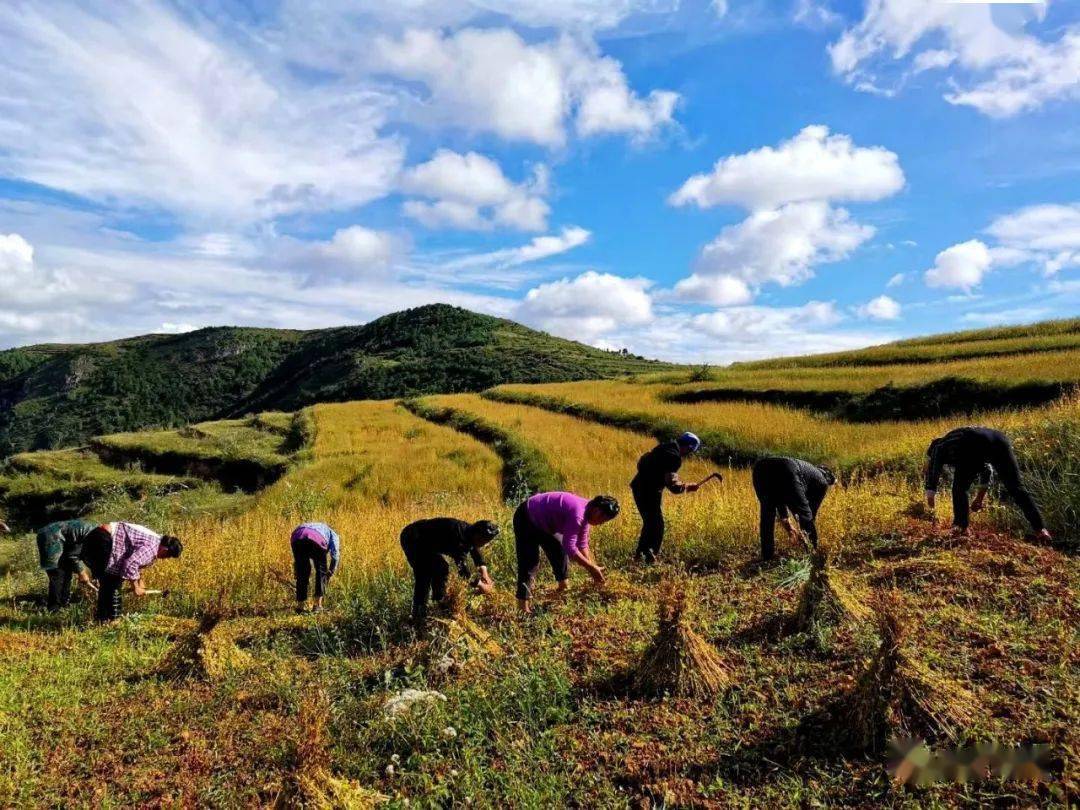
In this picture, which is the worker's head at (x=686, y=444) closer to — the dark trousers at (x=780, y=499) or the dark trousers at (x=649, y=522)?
the dark trousers at (x=649, y=522)

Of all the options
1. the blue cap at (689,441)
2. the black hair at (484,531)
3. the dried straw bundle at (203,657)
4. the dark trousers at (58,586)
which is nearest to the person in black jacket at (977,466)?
the blue cap at (689,441)

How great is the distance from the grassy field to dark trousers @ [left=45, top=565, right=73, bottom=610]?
0.33 meters

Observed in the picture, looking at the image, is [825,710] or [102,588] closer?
[825,710]

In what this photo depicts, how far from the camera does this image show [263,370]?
129m

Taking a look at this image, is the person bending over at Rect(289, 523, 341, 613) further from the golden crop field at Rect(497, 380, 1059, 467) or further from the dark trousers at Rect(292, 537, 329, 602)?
the golden crop field at Rect(497, 380, 1059, 467)

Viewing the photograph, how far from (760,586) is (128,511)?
52.0 feet

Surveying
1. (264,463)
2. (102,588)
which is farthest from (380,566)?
(264,463)

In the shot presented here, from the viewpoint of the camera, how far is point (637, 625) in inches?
224

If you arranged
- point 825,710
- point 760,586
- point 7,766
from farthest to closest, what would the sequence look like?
point 760,586
point 7,766
point 825,710

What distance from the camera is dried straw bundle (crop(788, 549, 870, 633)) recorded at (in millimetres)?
5020

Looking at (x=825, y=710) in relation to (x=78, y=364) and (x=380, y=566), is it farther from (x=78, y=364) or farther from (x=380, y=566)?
(x=78, y=364)

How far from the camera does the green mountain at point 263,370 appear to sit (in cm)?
7025

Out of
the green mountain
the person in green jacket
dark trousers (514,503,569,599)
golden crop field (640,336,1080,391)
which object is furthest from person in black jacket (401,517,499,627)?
the green mountain

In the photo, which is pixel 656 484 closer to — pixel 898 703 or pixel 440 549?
pixel 440 549
